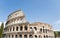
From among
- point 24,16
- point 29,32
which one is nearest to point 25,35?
point 29,32

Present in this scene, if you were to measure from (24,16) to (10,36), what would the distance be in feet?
29.8

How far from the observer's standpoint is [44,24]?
5144cm

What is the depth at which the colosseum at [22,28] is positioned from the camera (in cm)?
4547

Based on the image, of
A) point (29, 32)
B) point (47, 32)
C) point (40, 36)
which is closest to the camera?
point (29, 32)

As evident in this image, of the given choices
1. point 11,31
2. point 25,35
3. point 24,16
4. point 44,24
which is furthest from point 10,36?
point 44,24

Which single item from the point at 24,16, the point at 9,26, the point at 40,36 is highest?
the point at 24,16

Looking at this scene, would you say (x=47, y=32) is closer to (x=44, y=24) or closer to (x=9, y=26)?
(x=44, y=24)

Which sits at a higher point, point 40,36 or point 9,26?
point 9,26

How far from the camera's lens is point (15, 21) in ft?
159

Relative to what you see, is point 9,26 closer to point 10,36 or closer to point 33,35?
point 10,36

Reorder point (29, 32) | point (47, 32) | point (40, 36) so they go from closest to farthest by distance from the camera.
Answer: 1. point (29, 32)
2. point (40, 36)
3. point (47, 32)

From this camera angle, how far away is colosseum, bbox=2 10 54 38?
45.5 meters

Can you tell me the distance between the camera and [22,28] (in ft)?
153

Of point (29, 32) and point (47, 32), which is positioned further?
point (47, 32)
